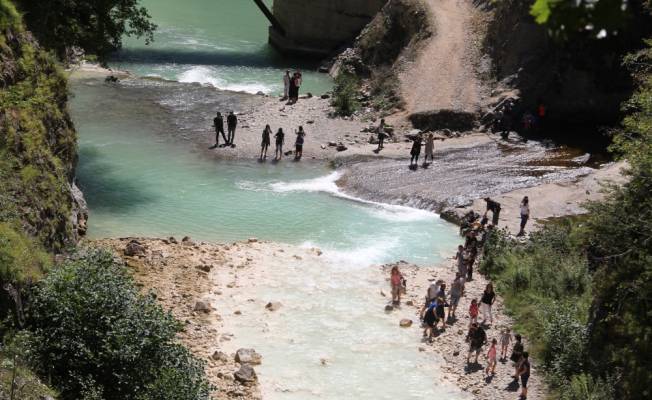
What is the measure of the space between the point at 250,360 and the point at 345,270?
595cm

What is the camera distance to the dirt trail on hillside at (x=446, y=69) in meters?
37.2

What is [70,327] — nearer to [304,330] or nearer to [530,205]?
[304,330]

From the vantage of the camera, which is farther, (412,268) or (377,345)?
(412,268)

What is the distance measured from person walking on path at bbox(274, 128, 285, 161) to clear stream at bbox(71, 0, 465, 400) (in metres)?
0.86

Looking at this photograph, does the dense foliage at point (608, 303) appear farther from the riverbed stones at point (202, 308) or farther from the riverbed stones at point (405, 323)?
the riverbed stones at point (202, 308)

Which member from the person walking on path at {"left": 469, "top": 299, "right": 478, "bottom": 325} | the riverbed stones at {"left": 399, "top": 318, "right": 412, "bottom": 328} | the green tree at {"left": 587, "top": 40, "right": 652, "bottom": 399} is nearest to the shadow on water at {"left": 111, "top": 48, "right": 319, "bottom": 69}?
the riverbed stones at {"left": 399, "top": 318, "right": 412, "bottom": 328}

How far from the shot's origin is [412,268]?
25.1m

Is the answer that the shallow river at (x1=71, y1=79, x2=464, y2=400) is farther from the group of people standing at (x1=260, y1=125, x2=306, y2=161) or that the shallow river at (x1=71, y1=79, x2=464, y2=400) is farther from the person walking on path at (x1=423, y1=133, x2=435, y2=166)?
the person walking on path at (x1=423, y1=133, x2=435, y2=166)

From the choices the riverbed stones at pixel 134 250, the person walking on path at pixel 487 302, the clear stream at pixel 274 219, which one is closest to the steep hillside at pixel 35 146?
the riverbed stones at pixel 134 250

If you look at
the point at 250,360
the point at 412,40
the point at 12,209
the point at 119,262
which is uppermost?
the point at 412,40

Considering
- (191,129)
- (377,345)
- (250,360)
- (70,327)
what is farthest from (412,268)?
(191,129)

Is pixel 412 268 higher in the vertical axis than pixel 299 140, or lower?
lower

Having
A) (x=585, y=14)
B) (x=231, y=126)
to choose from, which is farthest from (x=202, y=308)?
(x=585, y=14)

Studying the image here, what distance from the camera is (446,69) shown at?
3894cm
